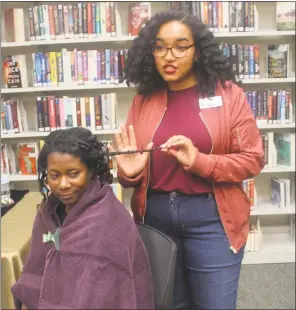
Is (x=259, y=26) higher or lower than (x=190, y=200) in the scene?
higher

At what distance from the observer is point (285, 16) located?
2.55m

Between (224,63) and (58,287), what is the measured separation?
0.85 meters

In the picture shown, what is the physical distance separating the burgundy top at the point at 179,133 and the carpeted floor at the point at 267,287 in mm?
1330

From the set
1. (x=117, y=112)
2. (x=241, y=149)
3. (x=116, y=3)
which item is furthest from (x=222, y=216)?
(x=116, y=3)

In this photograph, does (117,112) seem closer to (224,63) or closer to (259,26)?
(259,26)

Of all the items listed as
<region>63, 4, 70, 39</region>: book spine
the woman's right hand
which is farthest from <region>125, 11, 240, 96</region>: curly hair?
<region>63, 4, 70, 39</region>: book spine

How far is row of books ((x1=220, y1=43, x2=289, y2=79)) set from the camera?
254 cm

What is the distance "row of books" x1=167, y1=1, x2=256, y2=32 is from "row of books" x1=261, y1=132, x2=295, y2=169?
2.42ft

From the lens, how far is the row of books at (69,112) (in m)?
2.56

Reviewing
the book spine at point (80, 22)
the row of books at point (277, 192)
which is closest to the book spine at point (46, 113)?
the book spine at point (80, 22)

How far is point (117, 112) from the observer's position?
263cm

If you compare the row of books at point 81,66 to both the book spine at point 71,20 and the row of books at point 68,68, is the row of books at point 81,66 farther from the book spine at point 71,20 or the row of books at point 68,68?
the book spine at point 71,20

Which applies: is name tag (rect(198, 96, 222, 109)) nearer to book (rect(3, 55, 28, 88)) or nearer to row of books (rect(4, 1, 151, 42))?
row of books (rect(4, 1, 151, 42))

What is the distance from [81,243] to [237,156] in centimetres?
52
